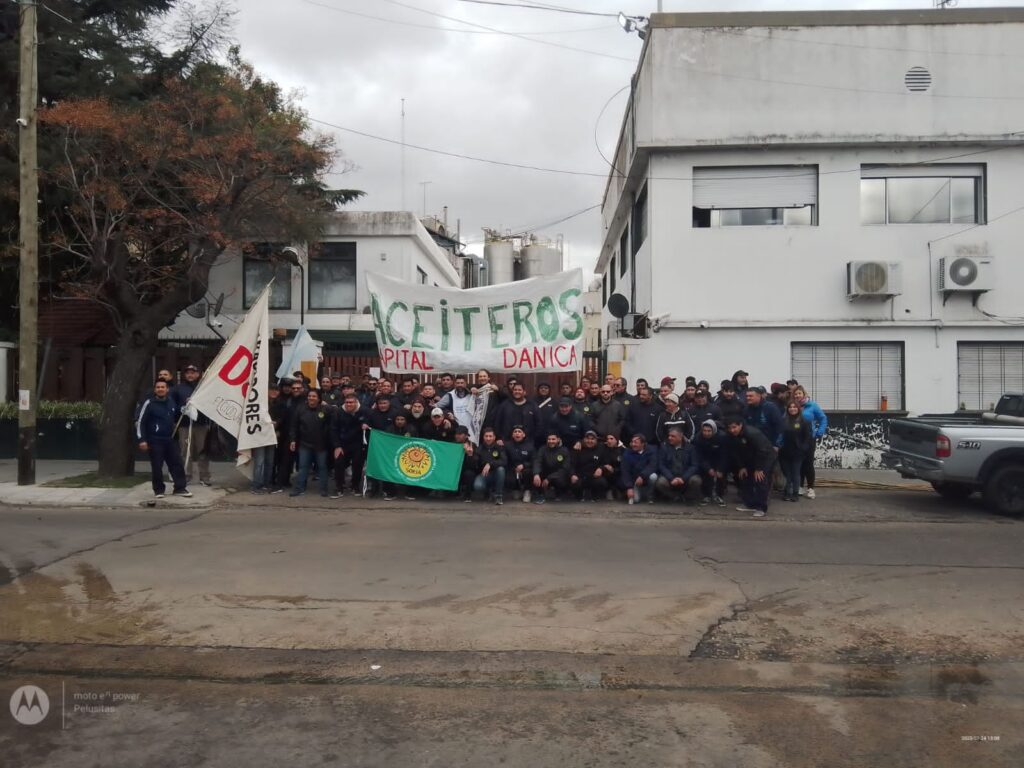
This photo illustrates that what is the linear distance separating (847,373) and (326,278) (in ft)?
38.3

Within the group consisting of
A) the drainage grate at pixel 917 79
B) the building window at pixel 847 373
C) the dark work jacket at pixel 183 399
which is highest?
the drainage grate at pixel 917 79

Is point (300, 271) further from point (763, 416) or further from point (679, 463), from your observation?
point (763, 416)

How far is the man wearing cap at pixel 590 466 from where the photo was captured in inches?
457

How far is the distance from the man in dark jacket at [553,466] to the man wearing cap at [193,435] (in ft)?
16.8

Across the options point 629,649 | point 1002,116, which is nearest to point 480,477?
point 629,649

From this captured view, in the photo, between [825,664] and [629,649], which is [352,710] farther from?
[825,664]

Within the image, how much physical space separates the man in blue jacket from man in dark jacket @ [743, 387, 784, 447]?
8.01m

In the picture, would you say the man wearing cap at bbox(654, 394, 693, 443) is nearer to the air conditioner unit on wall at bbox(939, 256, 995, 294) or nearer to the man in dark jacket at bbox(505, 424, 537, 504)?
the man in dark jacket at bbox(505, 424, 537, 504)

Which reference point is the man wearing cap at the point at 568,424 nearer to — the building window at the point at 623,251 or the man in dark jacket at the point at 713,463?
the man in dark jacket at the point at 713,463

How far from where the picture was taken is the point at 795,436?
455 inches

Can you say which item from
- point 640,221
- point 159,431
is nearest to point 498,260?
point 640,221

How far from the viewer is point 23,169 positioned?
1235 cm

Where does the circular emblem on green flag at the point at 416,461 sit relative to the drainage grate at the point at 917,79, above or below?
below

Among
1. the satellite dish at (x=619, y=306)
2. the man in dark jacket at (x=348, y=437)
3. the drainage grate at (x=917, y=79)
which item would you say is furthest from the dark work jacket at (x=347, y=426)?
the drainage grate at (x=917, y=79)
